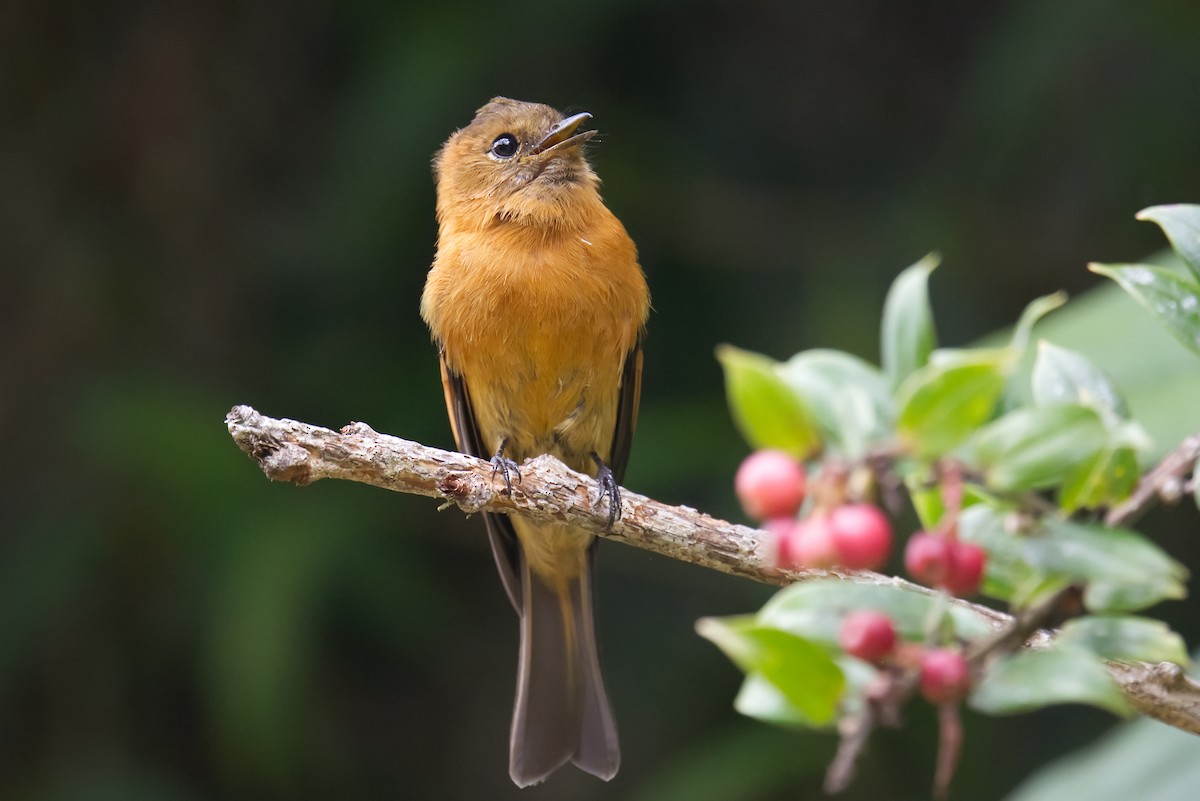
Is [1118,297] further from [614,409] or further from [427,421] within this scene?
[427,421]

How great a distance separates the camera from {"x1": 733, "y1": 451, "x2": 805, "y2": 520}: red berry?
976 millimetres

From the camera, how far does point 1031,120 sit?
4980 mm

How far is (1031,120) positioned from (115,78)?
3584mm

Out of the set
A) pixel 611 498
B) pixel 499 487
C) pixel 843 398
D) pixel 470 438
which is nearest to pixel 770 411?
pixel 843 398

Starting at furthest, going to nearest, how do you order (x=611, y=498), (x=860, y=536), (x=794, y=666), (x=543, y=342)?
(x=543, y=342) → (x=611, y=498) → (x=794, y=666) → (x=860, y=536)

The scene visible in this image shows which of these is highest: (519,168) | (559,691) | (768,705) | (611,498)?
(768,705)

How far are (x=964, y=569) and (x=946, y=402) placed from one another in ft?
0.41

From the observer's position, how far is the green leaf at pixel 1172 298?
4.22 feet

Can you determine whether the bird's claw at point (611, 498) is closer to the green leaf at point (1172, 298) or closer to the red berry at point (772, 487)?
the green leaf at point (1172, 298)

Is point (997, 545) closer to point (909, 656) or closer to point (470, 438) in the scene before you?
point (909, 656)

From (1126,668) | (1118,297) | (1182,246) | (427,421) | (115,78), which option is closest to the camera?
(1182,246)

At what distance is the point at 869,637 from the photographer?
3.38 ft

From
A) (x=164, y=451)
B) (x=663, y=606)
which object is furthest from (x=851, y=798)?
(x=164, y=451)

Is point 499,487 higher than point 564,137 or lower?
lower
